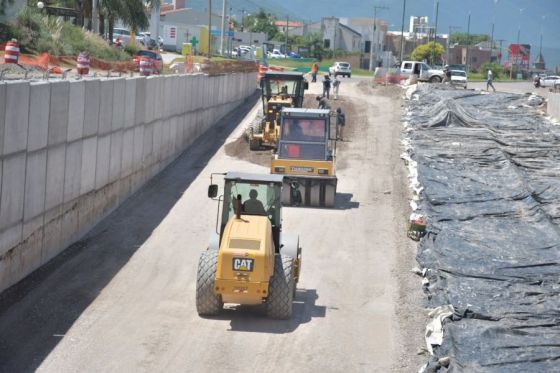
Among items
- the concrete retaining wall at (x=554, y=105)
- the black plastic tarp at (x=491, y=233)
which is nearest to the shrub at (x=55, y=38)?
the black plastic tarp at (x=491, y=233)

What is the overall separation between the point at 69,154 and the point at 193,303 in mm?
5529

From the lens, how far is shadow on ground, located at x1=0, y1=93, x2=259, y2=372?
50.3ft

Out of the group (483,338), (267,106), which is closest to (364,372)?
(483,338)

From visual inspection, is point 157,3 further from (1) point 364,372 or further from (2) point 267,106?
(1) point 364,372

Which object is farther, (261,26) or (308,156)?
(261,26)

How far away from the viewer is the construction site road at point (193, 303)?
49.4 feet

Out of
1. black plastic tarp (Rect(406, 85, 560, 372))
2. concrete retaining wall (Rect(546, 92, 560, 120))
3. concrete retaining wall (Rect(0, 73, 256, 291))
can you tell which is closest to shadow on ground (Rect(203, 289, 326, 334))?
black plastic tarp (Rect(406, 85, 560, 372))

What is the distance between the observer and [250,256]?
1585 cm

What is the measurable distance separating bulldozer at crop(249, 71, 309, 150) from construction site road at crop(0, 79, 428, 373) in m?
7.62

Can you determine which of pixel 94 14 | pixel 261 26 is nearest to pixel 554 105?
pixel 94 14

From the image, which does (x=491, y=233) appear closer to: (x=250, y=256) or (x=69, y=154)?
(x=250, y=256)

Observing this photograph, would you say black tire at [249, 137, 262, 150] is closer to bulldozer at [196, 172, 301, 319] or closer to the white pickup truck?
bulldozer at [196, 172, 301, 319]

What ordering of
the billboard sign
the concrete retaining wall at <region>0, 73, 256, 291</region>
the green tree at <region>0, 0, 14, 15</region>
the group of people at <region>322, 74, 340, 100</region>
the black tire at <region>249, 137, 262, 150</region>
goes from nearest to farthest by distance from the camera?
the concrete retaining wall at <region>0, 73, 256, 291</region>
the black tire at <region>249, 137, 262, 150</region>
the green tree at <region>0, 0, 14, 15</region>
the group of people at <region>322, 74, 340, 100</region>
the billboard sign

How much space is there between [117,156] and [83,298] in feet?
28.8
